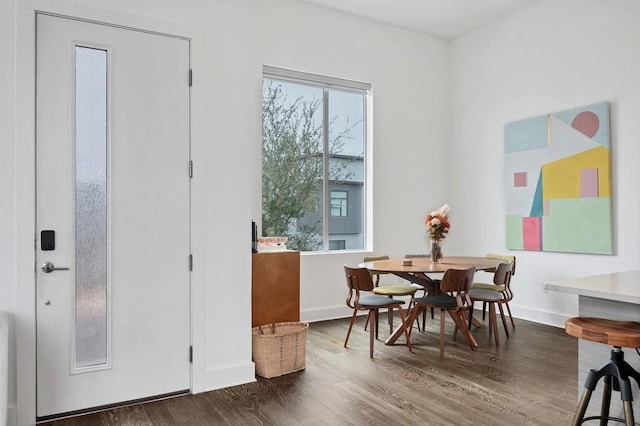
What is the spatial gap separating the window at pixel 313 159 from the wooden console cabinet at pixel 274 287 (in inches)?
51.7

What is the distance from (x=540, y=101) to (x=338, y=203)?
2604 millimetres

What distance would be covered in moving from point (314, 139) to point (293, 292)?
2.27 meters

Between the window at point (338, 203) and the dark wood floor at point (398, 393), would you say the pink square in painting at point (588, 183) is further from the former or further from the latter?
the window at point (338, 203)

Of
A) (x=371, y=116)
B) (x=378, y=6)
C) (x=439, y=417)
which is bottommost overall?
(x=439, y=417)

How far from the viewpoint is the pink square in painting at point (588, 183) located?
16.1ft

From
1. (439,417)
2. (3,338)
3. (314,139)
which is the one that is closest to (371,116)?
(314,139)

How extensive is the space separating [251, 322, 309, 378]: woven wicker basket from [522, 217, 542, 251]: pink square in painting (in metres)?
3.13

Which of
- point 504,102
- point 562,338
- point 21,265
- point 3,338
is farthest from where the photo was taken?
point 504,102

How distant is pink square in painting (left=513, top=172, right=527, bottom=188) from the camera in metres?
5.64

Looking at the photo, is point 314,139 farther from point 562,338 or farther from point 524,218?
point 562,338

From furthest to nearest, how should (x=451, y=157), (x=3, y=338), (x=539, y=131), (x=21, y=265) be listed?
(x=451, y=157) < (x=539, y=131) < (x=21, y=265) < (x=3, y=338)

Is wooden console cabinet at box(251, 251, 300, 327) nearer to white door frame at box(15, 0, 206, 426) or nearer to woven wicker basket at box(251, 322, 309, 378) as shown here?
woven wicker basket at box(251, 322, 309, 378)

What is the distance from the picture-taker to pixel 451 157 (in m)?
6.70

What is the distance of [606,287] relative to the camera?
241 centimetres
